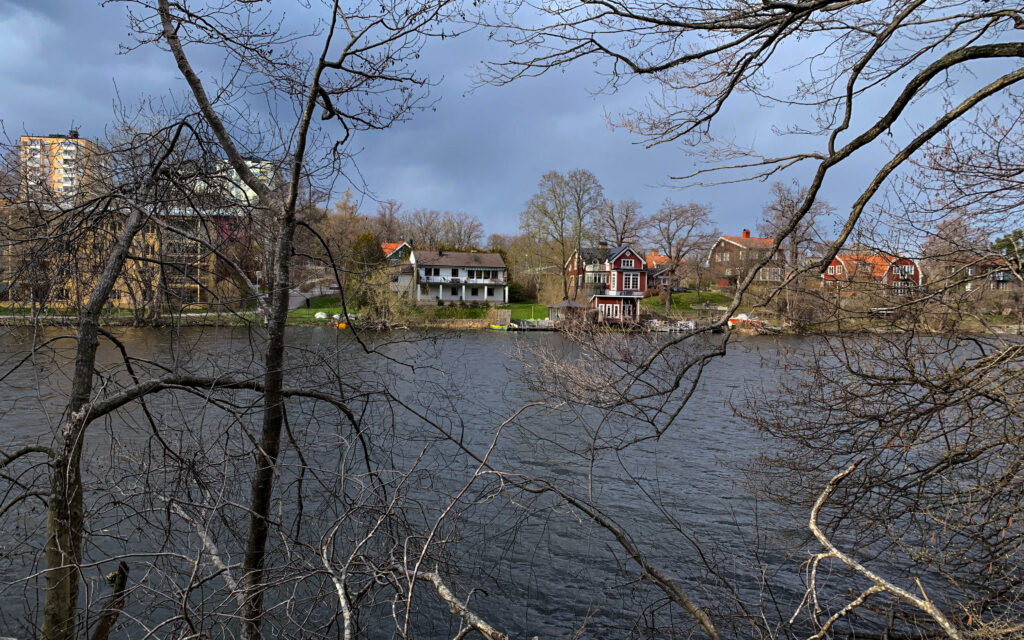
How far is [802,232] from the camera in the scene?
5000mm

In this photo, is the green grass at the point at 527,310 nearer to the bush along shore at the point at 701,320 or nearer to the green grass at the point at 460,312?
the green grass at the point at 460,312

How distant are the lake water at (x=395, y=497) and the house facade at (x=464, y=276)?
47775mm

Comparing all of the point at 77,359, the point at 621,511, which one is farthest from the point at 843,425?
the point at 621,511

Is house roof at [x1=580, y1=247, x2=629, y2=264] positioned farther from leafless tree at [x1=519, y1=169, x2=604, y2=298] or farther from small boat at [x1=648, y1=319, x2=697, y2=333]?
small boat at [x1=648, y1=319, x2=697, y2=333]

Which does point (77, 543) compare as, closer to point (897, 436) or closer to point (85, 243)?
point (85, 243)

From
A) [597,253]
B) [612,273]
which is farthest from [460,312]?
[612,273]

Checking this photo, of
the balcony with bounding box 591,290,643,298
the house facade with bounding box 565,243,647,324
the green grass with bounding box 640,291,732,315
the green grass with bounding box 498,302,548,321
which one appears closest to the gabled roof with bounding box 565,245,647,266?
the house facade with bounding box 565,243,647,324

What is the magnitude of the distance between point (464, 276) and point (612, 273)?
1569cm

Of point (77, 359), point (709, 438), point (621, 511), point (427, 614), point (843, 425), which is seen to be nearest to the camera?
point (77, 359)

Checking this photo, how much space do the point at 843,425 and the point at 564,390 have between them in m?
2.06

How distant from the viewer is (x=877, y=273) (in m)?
5.29

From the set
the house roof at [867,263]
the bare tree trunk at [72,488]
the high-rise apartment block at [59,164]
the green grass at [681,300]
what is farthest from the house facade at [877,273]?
the green grass at [681,300]

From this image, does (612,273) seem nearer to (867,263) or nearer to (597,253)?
(597,253)

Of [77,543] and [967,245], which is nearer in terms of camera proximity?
[77,543]
